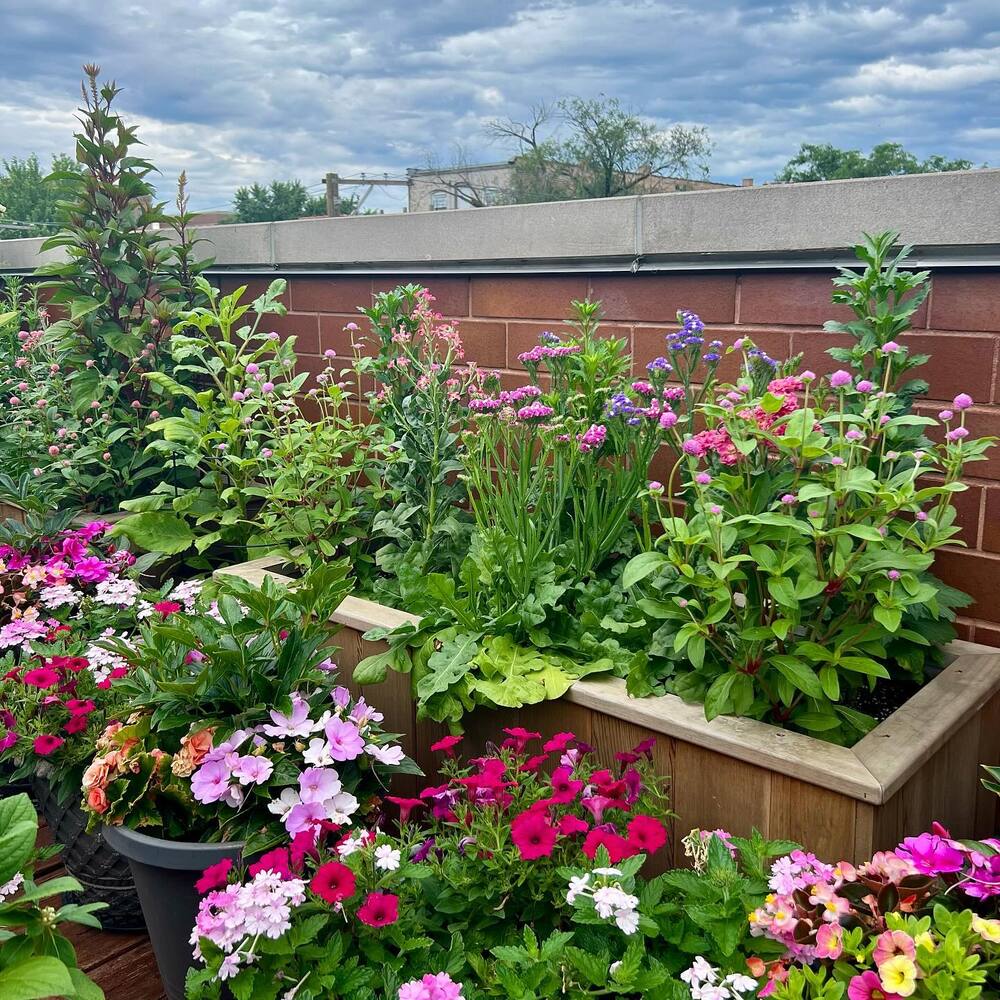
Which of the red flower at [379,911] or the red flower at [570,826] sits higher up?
the red flower at [570,826]

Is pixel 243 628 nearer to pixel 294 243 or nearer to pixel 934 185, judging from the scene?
pixel 934 185

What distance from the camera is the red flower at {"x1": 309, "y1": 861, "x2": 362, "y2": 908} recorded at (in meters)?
1.15

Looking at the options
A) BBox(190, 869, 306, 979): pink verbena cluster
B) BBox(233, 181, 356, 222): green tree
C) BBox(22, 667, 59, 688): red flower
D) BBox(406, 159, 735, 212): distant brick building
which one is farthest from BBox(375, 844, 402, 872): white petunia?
BBox(233, 181, 356, 222): green tree

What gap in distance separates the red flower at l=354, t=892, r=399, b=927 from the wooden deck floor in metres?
0.73

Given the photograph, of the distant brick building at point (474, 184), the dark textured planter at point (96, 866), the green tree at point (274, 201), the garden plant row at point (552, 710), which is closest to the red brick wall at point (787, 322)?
the garden plant row at point (552, 710)

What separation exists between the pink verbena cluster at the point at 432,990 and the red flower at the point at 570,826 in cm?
26

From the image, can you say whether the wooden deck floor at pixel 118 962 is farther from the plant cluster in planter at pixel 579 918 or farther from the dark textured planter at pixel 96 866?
the plant cluster in planter at pixel 579 918

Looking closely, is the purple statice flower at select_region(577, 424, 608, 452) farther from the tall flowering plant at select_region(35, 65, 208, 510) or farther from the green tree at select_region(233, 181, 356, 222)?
the green tree at select_region(233, 181, 356, 222)

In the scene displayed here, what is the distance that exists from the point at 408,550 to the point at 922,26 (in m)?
67.5

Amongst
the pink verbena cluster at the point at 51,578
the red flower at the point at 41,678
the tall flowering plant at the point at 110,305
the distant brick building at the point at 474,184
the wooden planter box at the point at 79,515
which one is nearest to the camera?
the red flower at the point at 41,678

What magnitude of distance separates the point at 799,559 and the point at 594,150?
3119 cm

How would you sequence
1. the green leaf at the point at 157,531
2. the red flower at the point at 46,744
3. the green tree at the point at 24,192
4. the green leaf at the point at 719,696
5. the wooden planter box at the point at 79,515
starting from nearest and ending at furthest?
the green leaf at the point at 719,696 → the red flower at the point at 46,744 → the green leaf at the point at 157,531 → the wooden planter box at the point at 79,515 → the green tree at the point at 24,192

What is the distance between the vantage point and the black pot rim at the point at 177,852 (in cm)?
146

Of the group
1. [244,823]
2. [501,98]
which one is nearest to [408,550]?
[244,823]
